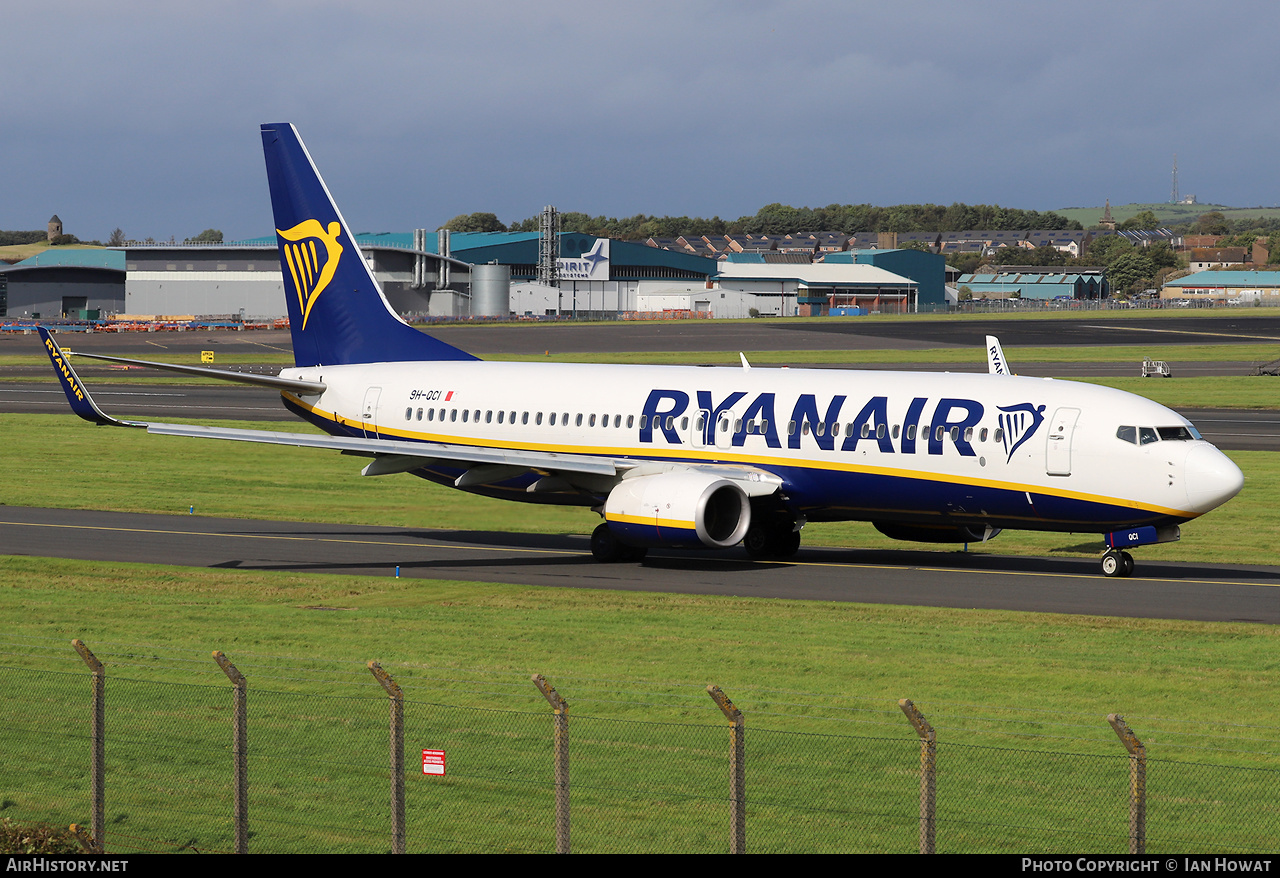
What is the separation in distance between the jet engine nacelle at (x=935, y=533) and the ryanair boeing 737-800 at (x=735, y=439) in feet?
0.23

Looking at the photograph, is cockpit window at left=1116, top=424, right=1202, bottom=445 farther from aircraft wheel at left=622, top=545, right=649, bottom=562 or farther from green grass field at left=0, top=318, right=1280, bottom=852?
aircraft wheel at left=622, top=545, right=649, bottom=562

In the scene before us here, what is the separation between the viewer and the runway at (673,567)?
30328 mm

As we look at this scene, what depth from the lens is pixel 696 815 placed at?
15812 mm

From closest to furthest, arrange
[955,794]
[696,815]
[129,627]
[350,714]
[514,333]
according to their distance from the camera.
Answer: [696,815]
[955,794]
[350,714]
[129,627]
[514,333]

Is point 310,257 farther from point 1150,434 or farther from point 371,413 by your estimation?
point 1150,434

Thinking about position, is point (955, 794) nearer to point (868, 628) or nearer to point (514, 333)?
point (868, 628)

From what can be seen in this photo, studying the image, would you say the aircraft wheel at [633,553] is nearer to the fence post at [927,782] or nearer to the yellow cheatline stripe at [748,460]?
the yellow cheatline stripe at [748,460]

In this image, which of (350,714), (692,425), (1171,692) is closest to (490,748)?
(350,714)

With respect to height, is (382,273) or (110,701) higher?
(382,273)

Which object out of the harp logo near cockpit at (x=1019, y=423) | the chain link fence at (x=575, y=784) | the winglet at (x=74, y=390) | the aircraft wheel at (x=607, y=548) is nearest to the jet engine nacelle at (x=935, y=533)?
the harp logo near cockpit at (x=1019, y=423)

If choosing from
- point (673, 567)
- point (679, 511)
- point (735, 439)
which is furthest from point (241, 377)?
point (735, 439)

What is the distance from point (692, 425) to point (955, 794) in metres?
20.3

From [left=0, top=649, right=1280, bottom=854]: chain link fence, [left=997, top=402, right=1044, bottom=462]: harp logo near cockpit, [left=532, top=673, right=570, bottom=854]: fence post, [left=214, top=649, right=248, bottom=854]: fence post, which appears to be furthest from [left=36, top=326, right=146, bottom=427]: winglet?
[left=532, top=673, right=570, bottom=854]: fence post

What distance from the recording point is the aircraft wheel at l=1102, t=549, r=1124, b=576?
3291cm
